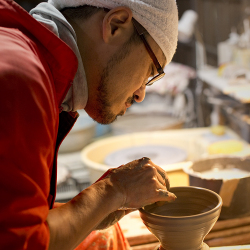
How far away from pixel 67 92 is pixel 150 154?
6.08 ft

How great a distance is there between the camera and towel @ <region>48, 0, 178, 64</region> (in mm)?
1153

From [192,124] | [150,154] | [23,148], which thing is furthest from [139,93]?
[192,124]

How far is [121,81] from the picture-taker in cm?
125

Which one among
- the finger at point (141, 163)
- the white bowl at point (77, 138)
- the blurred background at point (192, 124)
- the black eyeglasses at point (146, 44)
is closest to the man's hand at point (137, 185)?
the finger at point (141, 163)

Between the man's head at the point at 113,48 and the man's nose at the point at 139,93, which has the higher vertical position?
the man's head at the point at 113,48

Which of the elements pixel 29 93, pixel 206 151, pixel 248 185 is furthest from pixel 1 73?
pixel 206 151

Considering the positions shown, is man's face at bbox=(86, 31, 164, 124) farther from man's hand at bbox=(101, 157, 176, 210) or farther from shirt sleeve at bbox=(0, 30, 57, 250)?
shirt sleeve at bbox=(0, 30, 57, 250)

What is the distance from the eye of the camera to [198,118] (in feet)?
13.4

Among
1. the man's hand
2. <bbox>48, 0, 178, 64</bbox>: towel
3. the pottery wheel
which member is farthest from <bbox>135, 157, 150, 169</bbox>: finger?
the pottery wheel

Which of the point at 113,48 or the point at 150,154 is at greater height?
the point at 113,48

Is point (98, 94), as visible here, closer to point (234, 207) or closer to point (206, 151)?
point (234, 207)

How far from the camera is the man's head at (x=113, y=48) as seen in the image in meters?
1.16

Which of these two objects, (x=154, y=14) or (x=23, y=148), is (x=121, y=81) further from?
(x=23, y=148)

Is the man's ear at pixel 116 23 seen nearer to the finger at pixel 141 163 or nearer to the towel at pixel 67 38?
the towel at pixel 67 38
